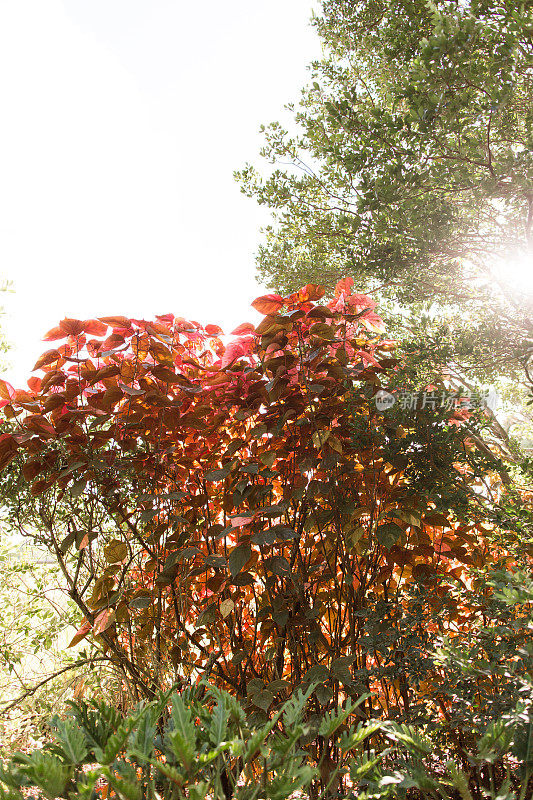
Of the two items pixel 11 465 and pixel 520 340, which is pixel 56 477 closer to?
pixel 11 465

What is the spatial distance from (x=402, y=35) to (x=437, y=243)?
80cm

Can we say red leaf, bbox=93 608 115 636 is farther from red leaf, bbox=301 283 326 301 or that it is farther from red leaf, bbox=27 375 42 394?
red leaf, bbox=301 283 326 301

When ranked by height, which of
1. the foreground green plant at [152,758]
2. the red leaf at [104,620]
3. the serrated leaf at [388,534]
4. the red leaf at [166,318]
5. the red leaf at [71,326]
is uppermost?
the red leaf at [166,318]

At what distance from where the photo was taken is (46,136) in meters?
5.04

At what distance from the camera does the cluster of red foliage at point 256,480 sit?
3.92 ft

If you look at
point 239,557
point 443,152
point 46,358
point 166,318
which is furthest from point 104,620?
point 443,152

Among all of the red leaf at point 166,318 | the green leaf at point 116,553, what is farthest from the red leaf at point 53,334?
the green leaf at point 116,553

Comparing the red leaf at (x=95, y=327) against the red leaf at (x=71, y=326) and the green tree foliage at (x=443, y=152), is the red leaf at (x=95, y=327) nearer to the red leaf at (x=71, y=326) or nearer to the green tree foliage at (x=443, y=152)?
the red leaf at (x=71, y=326)

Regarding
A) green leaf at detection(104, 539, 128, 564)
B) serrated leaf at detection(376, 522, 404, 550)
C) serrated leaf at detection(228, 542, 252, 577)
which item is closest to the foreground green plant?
serrated leaf at detection(228, 542, 252, 577)

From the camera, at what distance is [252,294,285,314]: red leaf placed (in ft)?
4.18

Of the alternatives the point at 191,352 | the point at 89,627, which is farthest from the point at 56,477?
the point at 191,352

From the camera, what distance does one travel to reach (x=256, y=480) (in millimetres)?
1330

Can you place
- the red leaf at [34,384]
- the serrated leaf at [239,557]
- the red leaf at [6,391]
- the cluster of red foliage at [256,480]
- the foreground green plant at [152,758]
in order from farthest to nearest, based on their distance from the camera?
the red leaf at [34,384] < the red leaf at [6,391] < the cluster of red foliage at [256,480] < the serrated leaf at [239,557] < the foreground green plant at [152,758]

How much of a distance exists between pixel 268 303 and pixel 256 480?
0.49m
